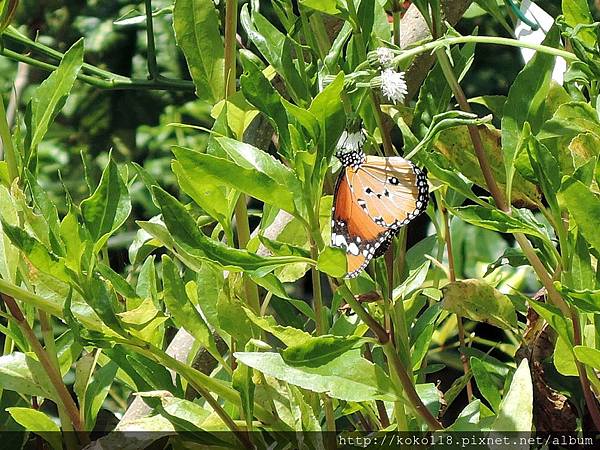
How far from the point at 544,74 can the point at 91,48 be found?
6.44 feet

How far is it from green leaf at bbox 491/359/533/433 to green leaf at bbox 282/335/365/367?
0.24ft

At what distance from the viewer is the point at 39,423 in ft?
1.82

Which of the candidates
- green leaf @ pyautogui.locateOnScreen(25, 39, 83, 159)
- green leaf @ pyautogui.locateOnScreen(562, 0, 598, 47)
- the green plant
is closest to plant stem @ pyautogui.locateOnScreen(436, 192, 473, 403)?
Result: the green plant

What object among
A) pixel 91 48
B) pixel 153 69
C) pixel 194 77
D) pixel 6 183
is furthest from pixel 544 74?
pixel 91 48

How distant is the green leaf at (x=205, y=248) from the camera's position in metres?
0.44

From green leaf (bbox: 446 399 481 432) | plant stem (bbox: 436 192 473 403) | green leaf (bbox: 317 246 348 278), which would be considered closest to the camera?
green leaf (bbox: 317 246 348 278)

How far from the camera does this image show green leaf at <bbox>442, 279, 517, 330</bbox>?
584 mm

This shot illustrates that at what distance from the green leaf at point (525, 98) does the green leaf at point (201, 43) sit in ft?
0.50

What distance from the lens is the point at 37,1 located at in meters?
2.36

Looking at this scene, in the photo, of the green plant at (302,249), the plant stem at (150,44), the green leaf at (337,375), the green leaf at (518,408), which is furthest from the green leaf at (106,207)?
the plant stem at (150,44)

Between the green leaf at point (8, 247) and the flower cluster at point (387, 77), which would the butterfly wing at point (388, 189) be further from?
the green leaf at point (8, 247)

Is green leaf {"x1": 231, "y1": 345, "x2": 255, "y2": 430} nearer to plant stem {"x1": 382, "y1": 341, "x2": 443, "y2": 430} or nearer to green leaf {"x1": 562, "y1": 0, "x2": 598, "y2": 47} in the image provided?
plant stem {"x1": 382, "y1": 341, "x2": 443, "y2": 430}

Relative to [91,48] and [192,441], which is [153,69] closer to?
[192,441]

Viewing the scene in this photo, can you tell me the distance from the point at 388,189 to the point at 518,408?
12cm
